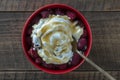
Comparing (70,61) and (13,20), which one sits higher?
(13,20)

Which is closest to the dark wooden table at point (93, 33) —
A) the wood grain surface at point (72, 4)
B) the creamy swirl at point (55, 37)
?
the wood grain surface at point (72, 4)

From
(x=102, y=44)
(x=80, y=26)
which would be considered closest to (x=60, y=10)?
(x=80, y=26)

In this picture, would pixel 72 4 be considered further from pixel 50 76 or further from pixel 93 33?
pixel 50 76

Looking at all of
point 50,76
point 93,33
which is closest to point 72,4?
point 93,33

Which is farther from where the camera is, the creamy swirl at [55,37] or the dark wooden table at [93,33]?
the dark wooden table at [93,33]

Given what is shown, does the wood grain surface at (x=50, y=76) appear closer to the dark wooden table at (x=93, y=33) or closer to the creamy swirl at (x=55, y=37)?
the dark wooden table at (x=93, y=33)

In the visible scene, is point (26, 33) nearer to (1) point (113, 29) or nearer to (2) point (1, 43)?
(2) point (1, 43)
